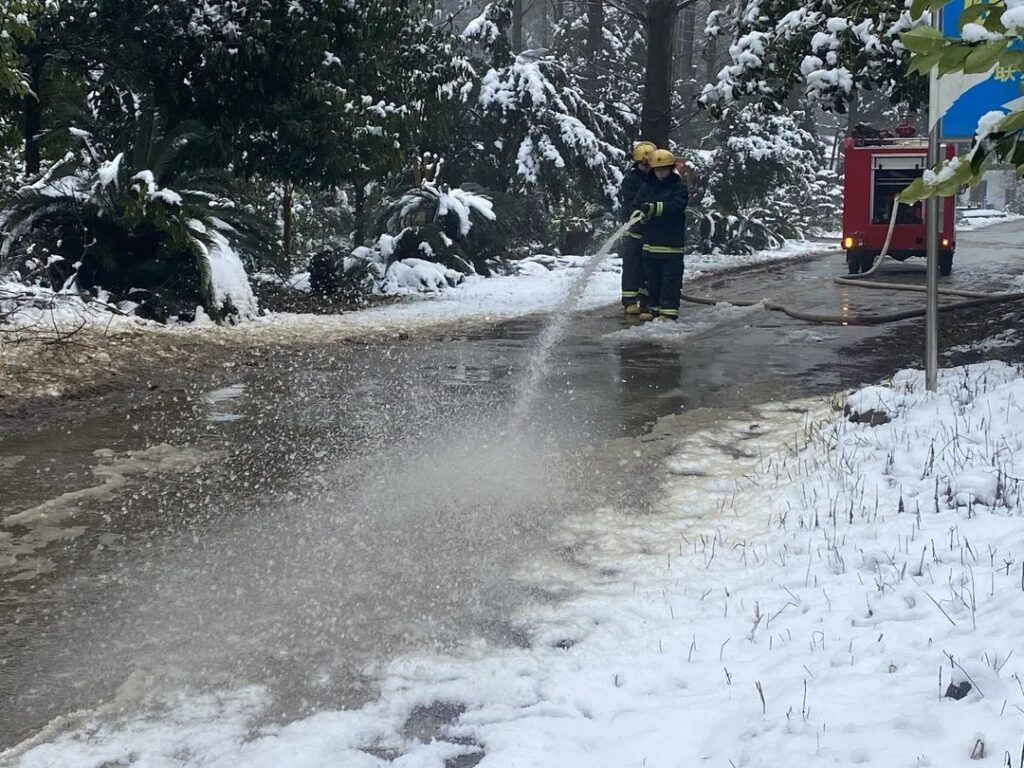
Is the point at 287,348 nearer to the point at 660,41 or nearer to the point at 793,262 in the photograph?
the point at 660,41

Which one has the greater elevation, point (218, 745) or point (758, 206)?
point (758, 206)

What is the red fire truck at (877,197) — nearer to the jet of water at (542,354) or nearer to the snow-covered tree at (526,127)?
the snow-covered tree at (526,127)

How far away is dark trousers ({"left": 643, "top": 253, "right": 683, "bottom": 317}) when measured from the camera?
40.7ft

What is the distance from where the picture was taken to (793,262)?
23109mm

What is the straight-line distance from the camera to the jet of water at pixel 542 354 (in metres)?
7.94

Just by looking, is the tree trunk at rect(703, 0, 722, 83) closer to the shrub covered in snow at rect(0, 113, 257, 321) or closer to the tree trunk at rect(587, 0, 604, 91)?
the tree trunk at rect(587, 0, 604, 91)

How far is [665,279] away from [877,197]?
998 cm

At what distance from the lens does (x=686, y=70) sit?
48.0 metres

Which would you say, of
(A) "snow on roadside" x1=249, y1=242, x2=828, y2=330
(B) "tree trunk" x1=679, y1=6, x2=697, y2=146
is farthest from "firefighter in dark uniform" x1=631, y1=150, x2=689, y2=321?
(B) "tree trunk" x1=679, y1=6, x2=697, y2=146

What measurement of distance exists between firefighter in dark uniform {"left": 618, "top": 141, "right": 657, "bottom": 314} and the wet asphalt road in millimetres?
2577

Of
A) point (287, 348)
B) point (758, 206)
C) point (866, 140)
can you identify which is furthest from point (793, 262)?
point (287, 348)

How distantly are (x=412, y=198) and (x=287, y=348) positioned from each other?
693cm

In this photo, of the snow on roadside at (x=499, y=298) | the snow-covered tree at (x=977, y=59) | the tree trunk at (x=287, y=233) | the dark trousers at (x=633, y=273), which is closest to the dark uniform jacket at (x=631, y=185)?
the dark trousers at (x=633, y=273)

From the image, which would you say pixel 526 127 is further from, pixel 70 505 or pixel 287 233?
pixel 70 505
